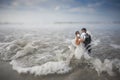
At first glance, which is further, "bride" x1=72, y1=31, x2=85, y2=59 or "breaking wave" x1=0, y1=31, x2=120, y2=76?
"bride" x1=72, y1=31, x2=85, y2=59

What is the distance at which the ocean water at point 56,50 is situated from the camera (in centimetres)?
227

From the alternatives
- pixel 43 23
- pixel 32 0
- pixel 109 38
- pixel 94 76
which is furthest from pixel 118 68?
pixel 32 0

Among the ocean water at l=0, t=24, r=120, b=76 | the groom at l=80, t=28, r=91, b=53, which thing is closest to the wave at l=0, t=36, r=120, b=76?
the ocean water at l=0, t=24, r=120, b=76

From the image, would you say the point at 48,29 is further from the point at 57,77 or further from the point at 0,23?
the point at 57,77

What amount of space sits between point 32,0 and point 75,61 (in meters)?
1.90

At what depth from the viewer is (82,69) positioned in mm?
2199

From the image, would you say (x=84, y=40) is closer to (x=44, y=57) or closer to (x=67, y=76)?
(x=67, y=76)

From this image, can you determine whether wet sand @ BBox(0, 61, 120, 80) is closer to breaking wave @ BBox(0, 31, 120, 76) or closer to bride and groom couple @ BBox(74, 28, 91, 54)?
breaking wave @ BBox(0, 31, 120, 76)

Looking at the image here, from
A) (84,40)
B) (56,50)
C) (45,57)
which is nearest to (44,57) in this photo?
(45,57)

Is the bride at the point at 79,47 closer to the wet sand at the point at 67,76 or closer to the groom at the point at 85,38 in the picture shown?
the groom at the point at 85,38

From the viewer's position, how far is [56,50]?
311cm

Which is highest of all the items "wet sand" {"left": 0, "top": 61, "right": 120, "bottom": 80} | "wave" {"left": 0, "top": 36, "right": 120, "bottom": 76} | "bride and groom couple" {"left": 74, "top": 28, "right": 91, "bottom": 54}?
"bride and groom couple" {"left": 74, "top": 28, "right": 91, "bottom": 54}

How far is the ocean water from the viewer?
7.45 ft

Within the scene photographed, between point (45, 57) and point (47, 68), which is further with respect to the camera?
point (45, 57)
